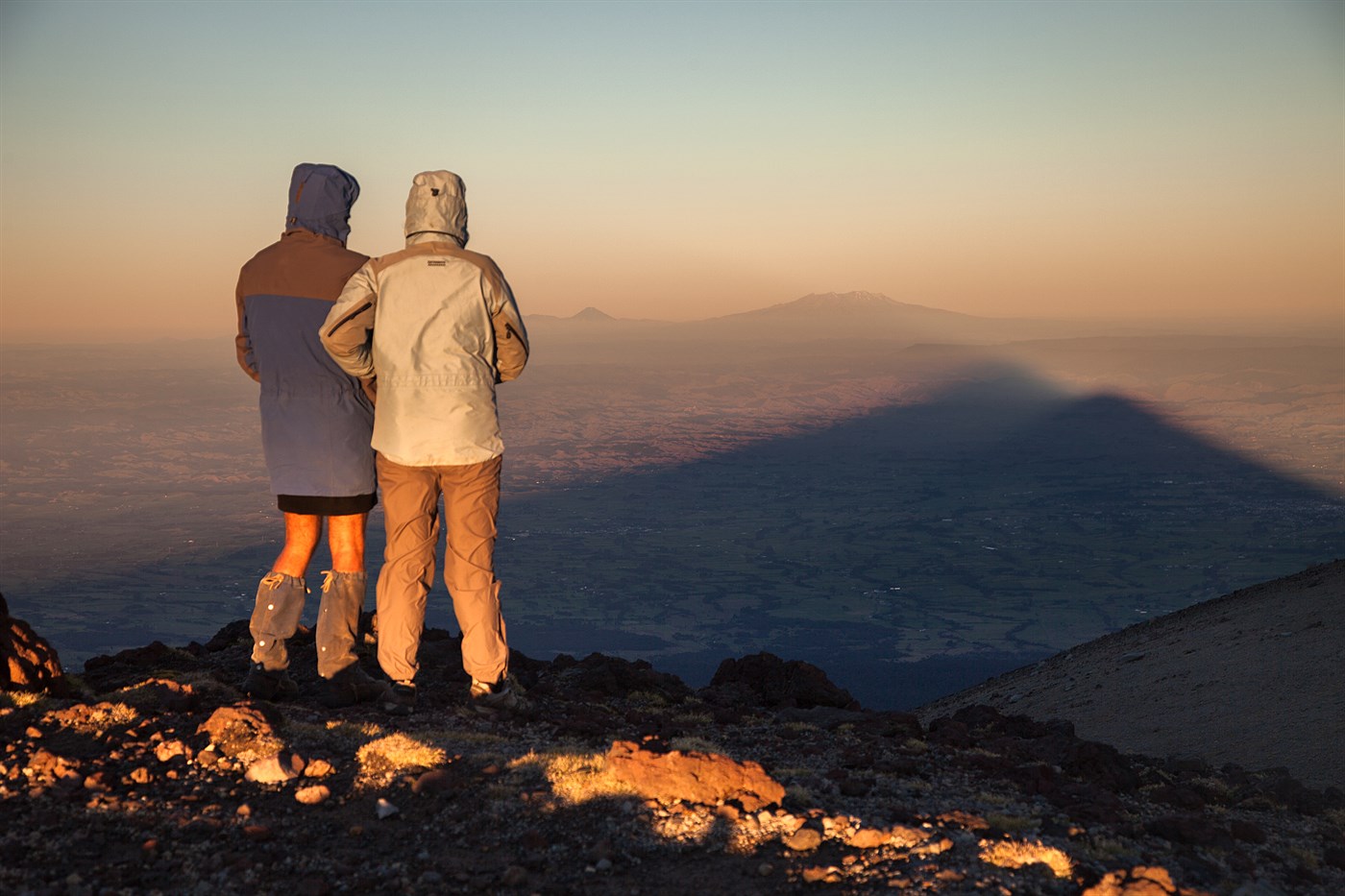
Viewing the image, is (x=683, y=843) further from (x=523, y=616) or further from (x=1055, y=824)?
(x=523, y=616)

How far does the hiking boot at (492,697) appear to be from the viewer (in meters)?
5.96

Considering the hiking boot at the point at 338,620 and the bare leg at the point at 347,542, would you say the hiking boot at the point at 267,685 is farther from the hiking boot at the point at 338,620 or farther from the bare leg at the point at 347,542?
the bare leg at the point at 347,542

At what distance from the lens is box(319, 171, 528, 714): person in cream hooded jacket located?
17.5ft

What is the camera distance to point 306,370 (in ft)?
18.4

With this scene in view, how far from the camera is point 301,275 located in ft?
18.4

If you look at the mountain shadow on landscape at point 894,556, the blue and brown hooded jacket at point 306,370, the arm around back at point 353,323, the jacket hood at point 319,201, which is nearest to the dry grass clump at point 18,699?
the blue and brown hooded jacket at point 306,370

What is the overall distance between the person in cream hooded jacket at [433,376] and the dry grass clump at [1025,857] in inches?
105

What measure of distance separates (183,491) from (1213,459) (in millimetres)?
151388

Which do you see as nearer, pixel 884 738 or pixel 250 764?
Answer: pixel 250 764

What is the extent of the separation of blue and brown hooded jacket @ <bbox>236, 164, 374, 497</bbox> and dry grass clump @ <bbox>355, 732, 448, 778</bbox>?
1.36m

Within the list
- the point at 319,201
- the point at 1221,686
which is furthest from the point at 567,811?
the point at 1221,686

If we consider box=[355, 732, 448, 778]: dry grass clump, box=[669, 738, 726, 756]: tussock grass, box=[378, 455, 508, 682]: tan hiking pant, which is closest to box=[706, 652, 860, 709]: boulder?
box=[669, 738, 726, 756]: tussock grass

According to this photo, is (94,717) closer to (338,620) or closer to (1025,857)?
(338,620)

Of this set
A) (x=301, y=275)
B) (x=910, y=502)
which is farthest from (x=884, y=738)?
(x=910, y=502)
